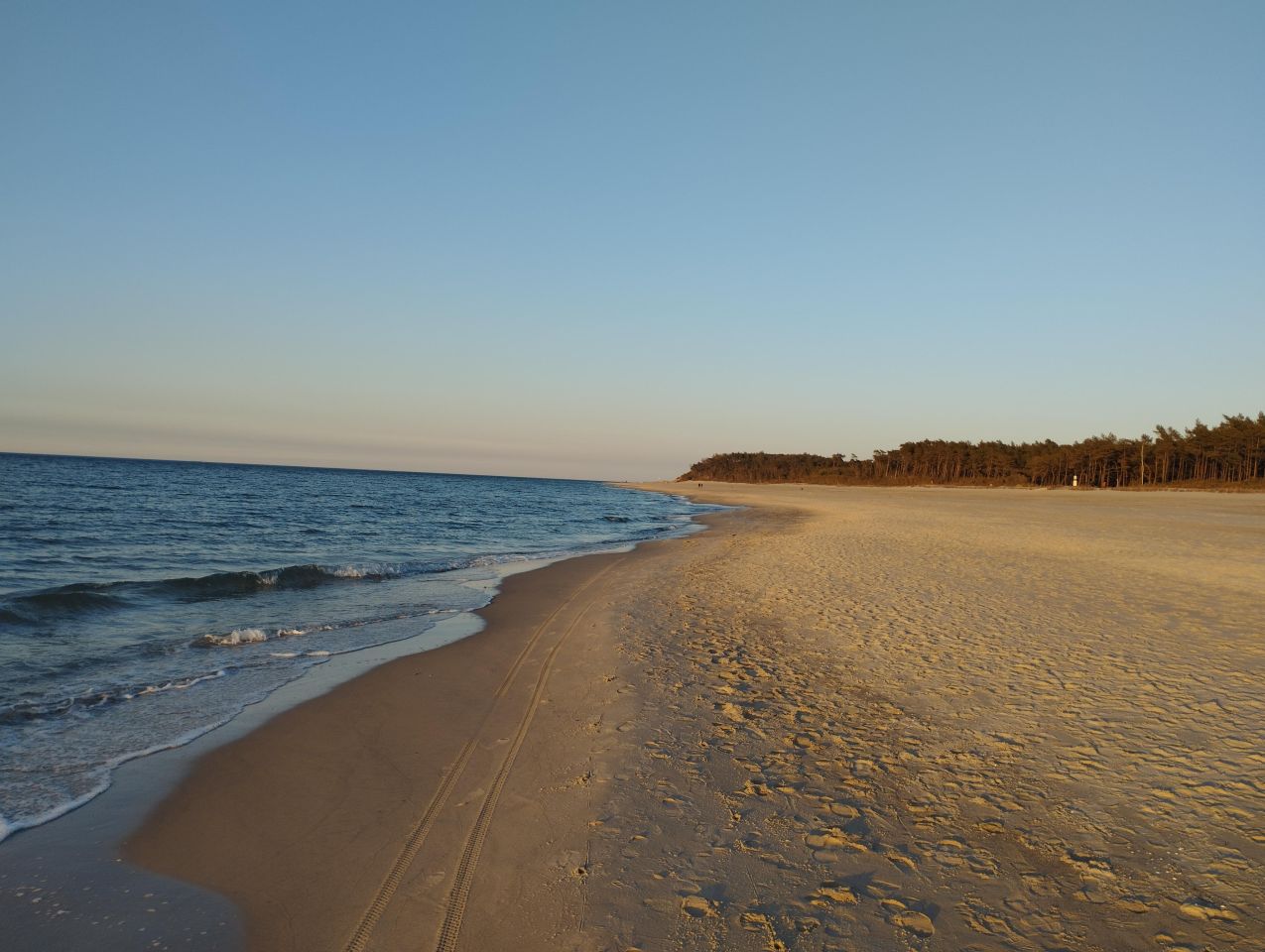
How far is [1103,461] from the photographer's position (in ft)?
275

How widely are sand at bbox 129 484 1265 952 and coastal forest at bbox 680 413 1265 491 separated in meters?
81.8

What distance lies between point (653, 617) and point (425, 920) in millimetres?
8697

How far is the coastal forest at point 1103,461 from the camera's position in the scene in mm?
73875

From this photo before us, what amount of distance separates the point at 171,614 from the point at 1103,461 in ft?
322

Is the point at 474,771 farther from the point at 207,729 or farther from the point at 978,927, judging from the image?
the point at 978,927

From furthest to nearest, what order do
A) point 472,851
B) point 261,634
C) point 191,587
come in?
point 191,587, point 261,634, point 472,851

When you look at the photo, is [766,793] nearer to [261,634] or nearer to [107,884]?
[107,884]

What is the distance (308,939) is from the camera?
154 inches

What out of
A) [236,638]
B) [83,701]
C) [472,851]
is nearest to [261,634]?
[236,638]

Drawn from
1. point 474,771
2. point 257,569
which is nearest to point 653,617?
point 474,771

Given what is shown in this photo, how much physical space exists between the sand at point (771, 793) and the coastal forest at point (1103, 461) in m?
81.8

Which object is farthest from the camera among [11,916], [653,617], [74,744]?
[653,617]

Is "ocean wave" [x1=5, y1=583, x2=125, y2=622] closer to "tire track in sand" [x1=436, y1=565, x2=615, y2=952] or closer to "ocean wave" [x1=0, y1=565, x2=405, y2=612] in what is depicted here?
"ocean wave" [x1=0, y1=565, x2=405, y2=612]

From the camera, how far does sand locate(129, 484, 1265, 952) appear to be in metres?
3.93
